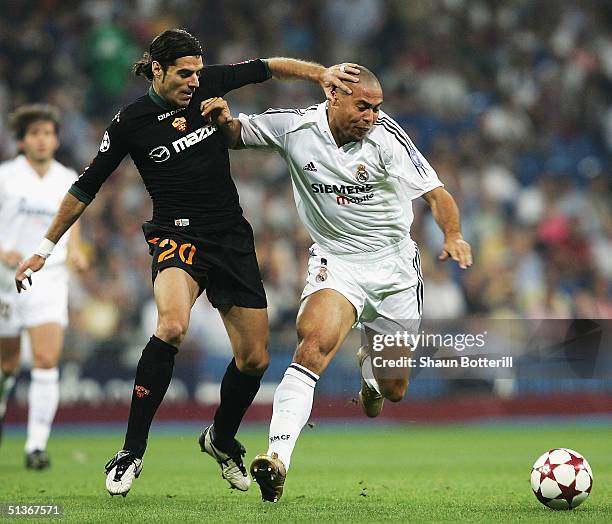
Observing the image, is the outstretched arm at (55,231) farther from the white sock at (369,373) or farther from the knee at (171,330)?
the white sock at (369,373)

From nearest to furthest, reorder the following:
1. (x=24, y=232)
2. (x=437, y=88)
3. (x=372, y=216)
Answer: (x=372, y=216)
(x=24, y=232)
(x=437, y=88)

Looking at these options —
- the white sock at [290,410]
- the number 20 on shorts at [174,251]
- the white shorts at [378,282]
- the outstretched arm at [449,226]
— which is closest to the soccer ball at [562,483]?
the outstretched arm at [449,226]

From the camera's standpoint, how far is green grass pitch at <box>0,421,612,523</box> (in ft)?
20.6

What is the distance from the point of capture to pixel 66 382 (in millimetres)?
13961

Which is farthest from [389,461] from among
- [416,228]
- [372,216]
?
[416,228]

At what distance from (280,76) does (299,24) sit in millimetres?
11056

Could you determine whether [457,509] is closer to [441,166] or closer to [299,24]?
[441,166]

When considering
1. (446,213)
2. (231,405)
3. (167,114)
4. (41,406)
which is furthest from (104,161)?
(41,406)

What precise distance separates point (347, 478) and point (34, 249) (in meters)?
3.27

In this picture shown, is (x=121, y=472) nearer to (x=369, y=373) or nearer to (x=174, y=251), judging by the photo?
(x=174, y=251)

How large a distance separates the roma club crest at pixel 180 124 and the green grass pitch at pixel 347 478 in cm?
219

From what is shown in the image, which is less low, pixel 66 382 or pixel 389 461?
pixel 66 382

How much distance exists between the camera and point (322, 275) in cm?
731

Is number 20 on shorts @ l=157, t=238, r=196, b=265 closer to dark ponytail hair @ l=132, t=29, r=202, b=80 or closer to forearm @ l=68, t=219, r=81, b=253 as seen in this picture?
dark ponytail hair @ l=132, t=29, r=202, b=80
